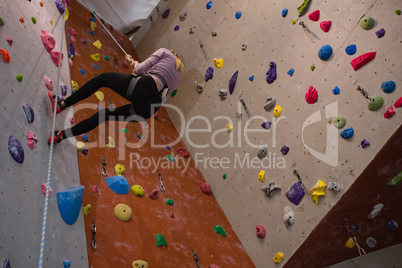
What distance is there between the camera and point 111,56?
162 inches

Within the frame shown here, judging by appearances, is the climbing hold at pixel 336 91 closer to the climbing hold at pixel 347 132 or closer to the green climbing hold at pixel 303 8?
the climbing hold at pixel 347 132

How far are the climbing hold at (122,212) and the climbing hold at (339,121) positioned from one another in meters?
1.53

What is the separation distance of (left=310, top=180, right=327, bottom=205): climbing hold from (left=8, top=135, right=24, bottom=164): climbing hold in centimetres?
186

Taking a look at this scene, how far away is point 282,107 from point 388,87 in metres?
0.82

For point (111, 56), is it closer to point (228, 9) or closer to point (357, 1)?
point (228, 9)

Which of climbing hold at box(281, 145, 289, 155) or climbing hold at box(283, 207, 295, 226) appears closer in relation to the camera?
climbing hold at box(283, 207, 295, 226)

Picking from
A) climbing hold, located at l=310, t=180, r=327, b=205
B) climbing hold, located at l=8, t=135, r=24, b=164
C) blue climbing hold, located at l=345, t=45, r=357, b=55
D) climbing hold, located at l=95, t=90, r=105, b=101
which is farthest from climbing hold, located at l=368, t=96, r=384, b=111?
climbing hold, located at l=95, t=90, r=105, b=101

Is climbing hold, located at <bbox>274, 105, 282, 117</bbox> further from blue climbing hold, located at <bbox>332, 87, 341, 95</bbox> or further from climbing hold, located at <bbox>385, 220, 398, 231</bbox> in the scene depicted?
climbing hold, located at <bbox>385, 220, 398, 231</bbox>

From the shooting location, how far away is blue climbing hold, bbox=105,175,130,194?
8.80 ft

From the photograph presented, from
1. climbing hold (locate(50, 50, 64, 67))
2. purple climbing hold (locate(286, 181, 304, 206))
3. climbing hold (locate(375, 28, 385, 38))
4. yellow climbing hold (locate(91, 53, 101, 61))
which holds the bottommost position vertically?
yellow climbing hold (locate(91, 53, 101, 61))

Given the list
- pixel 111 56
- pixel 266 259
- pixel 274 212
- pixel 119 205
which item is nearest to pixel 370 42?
pixel 274 212

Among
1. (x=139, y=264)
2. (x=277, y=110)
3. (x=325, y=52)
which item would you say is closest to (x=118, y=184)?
(x=139, y=264)

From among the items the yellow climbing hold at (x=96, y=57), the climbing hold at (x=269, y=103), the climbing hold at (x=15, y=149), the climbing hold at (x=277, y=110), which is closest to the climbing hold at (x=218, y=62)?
the climbing hold at (x=269, y=103)

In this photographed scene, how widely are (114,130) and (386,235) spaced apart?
226 cm
